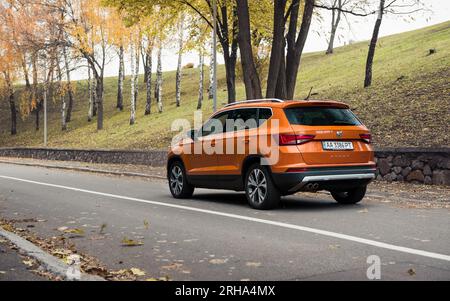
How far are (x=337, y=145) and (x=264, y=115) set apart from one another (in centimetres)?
136

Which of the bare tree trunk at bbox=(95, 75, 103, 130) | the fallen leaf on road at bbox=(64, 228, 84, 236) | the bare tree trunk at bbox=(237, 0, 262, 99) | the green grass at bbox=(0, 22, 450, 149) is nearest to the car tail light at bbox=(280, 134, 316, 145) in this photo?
the fallen leaf on road at bbox=(64, 228, 84, 236)

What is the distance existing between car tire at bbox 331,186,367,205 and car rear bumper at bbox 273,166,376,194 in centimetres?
77

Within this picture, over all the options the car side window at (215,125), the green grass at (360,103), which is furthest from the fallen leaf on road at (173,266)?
the green grass at (360,103)

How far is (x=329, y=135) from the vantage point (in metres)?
9.88

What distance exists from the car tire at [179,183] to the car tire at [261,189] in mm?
2239

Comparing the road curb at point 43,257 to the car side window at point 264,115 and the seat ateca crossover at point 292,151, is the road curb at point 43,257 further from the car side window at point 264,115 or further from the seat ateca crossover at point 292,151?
the car side window at point 264,115

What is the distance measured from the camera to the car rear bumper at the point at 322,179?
966cm

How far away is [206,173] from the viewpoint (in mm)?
11648

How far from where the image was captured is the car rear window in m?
9.91
